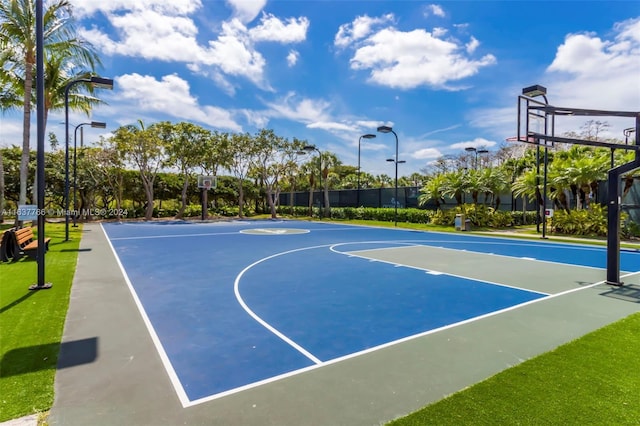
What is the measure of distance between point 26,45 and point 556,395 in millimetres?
21304

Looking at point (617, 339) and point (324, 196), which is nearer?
point (617, 339)

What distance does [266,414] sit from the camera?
3328 mm

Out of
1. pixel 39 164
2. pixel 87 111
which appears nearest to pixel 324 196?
pixel 87 111

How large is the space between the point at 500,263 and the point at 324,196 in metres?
31.9

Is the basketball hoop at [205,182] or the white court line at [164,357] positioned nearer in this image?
the white court line at [164,357]

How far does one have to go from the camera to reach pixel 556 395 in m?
3.58

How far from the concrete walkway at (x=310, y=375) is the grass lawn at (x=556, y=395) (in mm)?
217

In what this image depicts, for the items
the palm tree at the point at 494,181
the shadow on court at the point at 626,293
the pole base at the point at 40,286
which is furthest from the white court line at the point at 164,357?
the palm tree at the point at 494,181

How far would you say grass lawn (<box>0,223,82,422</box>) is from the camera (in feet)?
11.5

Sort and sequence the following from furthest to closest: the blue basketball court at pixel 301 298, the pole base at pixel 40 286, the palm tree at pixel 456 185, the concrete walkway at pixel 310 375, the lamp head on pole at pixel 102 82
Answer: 1. the palm tree at pixel 456 185
2. the lamp head on pole at pixel 102 82
3. the pole base at pixel 40 286
4. the blue basketball court at pixel 301 298
5. the concrete walkway at pixel 310 375

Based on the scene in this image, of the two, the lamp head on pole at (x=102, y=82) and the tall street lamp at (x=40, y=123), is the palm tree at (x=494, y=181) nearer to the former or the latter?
the lamp head on pole at (x=102, y=82)

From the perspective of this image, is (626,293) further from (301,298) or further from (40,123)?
(40,123)

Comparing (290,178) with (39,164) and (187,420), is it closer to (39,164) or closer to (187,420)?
(39,164)

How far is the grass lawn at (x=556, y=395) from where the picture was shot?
3.20 meters
